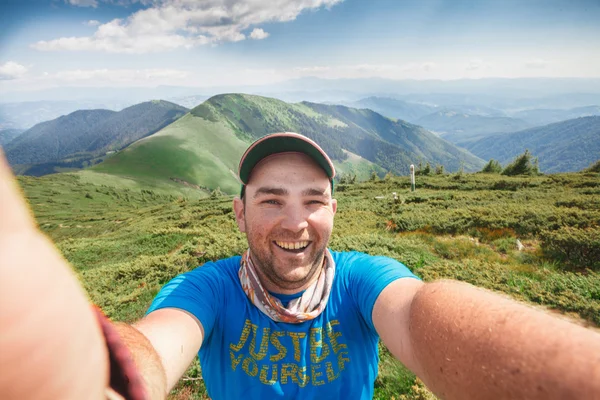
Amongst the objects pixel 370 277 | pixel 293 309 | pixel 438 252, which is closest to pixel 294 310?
pixel 293 309

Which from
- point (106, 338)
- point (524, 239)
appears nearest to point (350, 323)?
point (106, 338)

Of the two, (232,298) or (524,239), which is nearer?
(232,298)

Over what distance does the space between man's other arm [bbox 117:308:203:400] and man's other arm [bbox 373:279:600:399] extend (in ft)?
4.43

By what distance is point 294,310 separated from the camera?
264cm

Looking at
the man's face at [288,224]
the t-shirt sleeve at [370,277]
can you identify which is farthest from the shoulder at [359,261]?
the man's face at [288,224]

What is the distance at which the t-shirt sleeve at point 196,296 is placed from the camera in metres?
2.47

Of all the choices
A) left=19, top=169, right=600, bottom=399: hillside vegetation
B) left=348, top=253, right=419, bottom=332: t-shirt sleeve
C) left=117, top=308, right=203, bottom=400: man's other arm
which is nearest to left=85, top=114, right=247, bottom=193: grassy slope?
left=19, top=169, right=600, bottom=399: hillside vegetation

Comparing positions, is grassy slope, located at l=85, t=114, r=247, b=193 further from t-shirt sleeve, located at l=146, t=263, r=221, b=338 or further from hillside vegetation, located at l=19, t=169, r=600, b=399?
t-shirt sleeve, located at l=146, t=263, r=221, b=338

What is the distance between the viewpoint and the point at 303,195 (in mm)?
2803

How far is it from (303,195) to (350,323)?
1.10 m

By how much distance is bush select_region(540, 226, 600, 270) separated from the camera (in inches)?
293

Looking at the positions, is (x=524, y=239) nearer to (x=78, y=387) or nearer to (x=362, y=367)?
(x=362, y=367)

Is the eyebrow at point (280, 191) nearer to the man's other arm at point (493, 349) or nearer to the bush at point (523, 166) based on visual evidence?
the man's other arm at point (493, 349)

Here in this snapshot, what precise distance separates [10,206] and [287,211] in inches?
81.9
